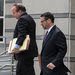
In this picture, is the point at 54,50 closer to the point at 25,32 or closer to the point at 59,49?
the point at 59,49

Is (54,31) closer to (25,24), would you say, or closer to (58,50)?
(58,50)

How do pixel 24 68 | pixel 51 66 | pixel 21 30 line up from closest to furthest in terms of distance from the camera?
1. pixel 51 66
2. pixel 21 30
3. pixel 24 68

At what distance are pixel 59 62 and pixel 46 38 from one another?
17.5 inches

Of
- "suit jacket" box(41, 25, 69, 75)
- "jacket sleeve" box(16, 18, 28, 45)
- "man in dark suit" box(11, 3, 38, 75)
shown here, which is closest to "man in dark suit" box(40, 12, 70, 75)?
"suit jacket" box(41, 25, 69, 75)

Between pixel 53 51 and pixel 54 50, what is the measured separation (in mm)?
22

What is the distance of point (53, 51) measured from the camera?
459 centimetres

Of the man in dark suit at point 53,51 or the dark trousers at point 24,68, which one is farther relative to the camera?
the dark trousers at point 24,68

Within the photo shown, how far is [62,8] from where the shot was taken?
7.19 meters

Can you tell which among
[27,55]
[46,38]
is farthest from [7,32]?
[46,38]

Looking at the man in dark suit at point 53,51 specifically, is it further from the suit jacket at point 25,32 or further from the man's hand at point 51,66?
the suit jacket at point 25,32

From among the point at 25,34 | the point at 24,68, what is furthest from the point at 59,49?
the point at 24,68

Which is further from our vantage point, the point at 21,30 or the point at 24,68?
the point at 24,68

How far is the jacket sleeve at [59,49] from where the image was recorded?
4.48m

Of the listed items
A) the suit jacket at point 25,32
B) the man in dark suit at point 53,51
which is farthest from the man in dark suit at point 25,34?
the man in dark suit at point 53,51
